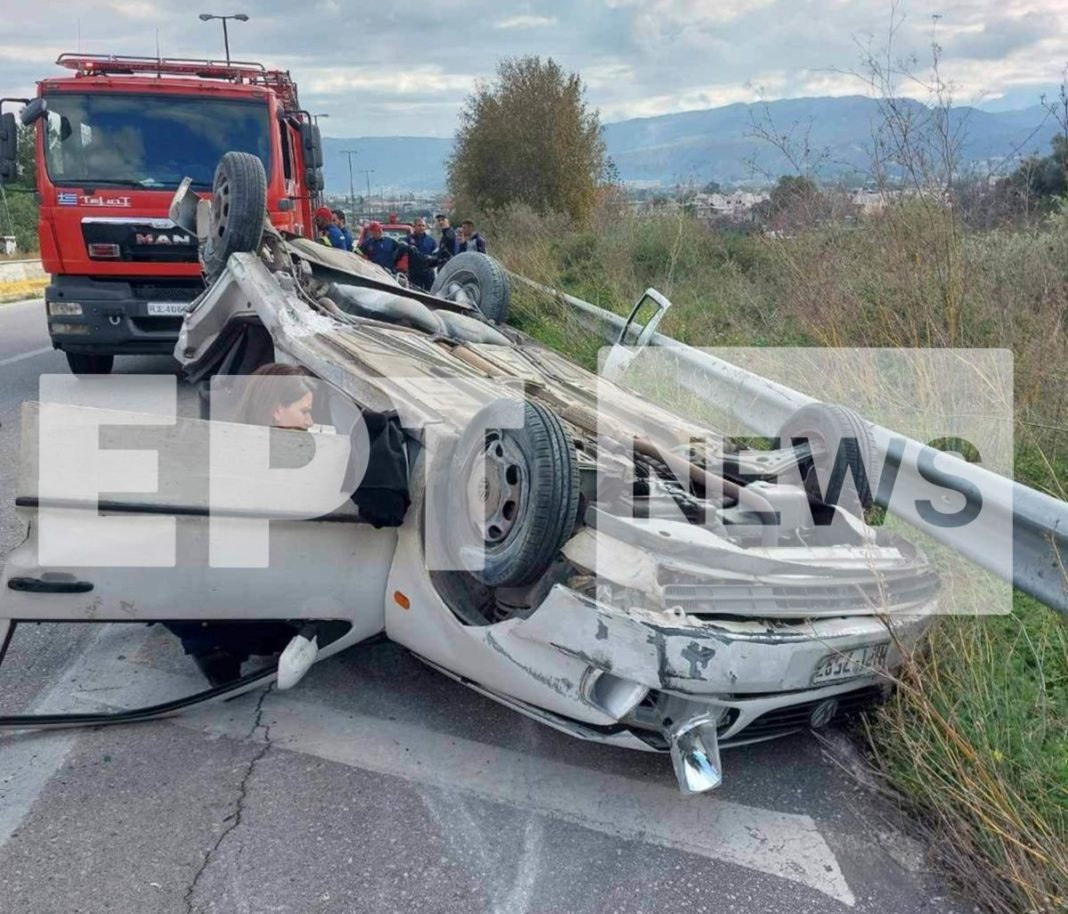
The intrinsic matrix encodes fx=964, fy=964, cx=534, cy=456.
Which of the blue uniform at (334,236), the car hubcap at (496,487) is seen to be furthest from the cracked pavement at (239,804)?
the blue uniform at (334,236)

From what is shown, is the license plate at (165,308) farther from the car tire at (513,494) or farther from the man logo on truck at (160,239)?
the car tire at (513,494)

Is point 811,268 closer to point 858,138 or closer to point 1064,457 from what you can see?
point 858,138

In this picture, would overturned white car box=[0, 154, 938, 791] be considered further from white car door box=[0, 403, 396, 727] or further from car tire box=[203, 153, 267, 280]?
car tire box=[203, 153, 267, 280]

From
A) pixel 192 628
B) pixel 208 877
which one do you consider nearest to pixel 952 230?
pixel 192 628

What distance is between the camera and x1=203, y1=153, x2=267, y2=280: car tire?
463cm

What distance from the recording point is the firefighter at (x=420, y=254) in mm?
11625

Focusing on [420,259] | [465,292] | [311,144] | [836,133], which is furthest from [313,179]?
[836,133]

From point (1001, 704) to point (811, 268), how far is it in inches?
145

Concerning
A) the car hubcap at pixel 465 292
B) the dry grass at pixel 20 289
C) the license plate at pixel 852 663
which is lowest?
the license plate at pixel 852 663

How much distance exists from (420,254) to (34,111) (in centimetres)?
504

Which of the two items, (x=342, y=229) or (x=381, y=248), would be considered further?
(x=342, y=229)

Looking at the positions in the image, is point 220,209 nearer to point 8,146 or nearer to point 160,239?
point 160,239

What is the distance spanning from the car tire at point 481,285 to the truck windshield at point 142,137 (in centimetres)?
262

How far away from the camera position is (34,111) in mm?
7184
